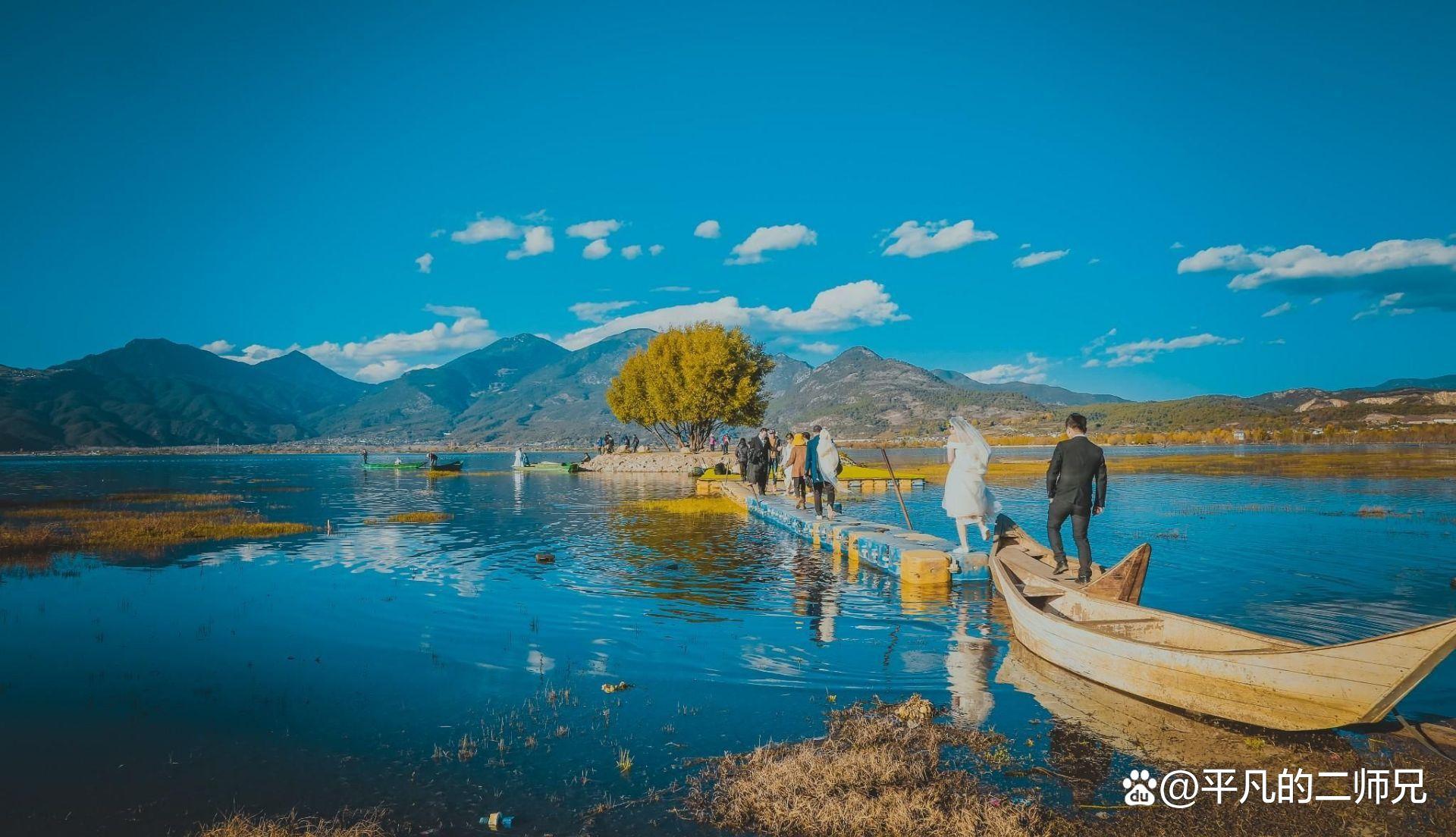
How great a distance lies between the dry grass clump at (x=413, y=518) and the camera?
96.3ft

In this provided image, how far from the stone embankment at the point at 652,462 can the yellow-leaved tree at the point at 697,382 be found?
141 inches

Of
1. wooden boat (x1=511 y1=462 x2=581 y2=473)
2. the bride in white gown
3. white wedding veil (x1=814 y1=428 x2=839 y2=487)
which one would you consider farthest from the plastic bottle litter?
wooden boat (x1=511 y1=462 x2=581 y2=473)

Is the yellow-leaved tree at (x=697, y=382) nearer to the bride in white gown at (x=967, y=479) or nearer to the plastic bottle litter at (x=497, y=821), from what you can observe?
the bride in white gown at (x=967, y=479)

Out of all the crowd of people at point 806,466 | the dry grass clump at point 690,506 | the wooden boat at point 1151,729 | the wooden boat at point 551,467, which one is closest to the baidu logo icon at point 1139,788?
the wooden boat at point 1151,729

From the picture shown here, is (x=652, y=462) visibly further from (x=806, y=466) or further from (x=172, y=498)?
(x=806, y=466)

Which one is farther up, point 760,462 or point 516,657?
point 760,462

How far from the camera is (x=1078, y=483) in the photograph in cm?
1228

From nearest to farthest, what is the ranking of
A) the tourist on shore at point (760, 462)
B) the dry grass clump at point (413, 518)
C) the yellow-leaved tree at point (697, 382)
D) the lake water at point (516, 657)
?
1. the lake water at point (516, 657)
2. the dry grass clump at point (413, 518)
3. the tourist on shore at point (760, 462)
4. the yellow-leaved tree at point (697, 382)

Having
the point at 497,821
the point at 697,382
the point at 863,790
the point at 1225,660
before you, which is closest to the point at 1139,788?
the point at 1225,660

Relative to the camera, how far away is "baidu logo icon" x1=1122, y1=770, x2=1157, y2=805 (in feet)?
20.2

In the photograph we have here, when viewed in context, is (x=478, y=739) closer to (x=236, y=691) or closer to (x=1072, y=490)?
(x=236, y=691)

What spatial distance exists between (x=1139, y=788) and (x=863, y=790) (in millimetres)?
2336

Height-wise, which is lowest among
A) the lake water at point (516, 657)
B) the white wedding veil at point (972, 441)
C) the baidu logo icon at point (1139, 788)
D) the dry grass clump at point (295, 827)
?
the lake water at point (516, 657)

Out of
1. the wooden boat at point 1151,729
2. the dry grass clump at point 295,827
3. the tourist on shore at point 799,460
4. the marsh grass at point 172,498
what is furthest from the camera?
the marsh grass at point 172,498
